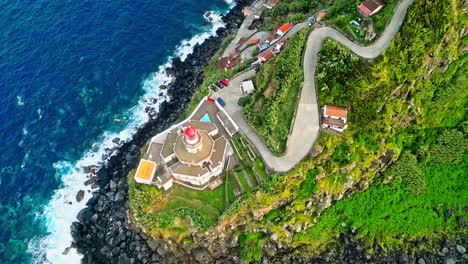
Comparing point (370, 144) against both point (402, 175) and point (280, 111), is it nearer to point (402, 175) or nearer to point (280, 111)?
point (402, 175)

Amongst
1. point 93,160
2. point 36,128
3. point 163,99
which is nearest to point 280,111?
point 163,99

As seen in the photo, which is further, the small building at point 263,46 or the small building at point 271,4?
the small building at point 271,4

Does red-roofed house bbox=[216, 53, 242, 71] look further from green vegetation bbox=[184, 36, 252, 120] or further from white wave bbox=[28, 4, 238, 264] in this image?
white wave bbox=[28, 4, 238, 264]

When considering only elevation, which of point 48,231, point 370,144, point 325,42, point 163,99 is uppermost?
point 325,42

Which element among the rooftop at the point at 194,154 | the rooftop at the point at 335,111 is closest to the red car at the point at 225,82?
the rooftop at the point at 194,154

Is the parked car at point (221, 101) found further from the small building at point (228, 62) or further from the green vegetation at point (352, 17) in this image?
the green vegetation at point (352, 17)

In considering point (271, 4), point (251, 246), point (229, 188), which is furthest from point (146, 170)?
point (271, 4)
